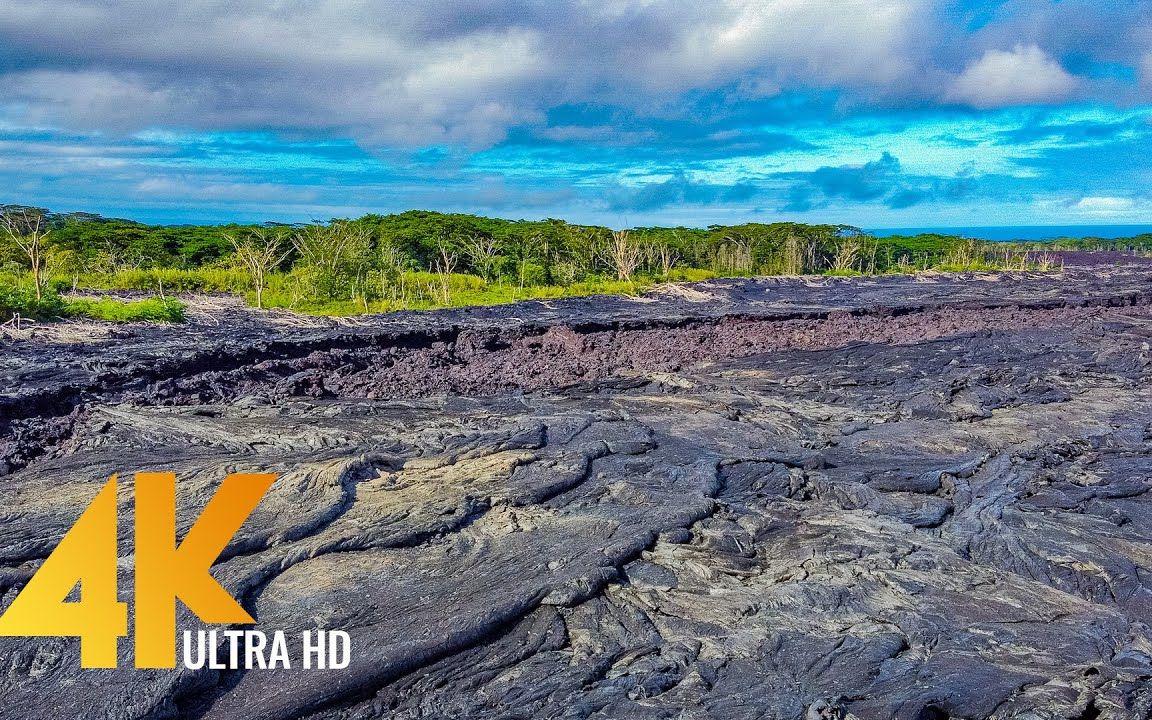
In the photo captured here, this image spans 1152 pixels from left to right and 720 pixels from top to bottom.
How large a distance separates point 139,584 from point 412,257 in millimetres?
36685

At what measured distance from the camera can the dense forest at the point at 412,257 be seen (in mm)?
26516

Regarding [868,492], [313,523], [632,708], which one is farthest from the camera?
[868,492]

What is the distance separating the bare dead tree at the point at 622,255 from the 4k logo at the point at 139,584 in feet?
83.3

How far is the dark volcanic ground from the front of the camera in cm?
480

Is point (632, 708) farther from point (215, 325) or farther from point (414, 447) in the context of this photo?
point (215, 325)

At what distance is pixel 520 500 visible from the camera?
7562 millimetres

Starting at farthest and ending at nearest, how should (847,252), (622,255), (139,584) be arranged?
1. (847,252)
2. (622,255)
3. (139,584)

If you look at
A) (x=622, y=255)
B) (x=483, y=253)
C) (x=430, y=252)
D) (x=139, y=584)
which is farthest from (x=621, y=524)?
(x=430, y=252)

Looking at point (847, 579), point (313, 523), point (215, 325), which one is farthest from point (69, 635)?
point (215, 325)

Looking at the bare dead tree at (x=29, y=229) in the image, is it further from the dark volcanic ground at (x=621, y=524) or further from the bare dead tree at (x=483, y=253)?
the bare dead tree at (x=483, y=253)

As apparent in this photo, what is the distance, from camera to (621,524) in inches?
278

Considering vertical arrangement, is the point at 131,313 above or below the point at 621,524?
above

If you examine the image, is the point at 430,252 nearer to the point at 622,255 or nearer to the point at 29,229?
the point at 622,255

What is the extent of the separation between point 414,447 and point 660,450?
2.77m
